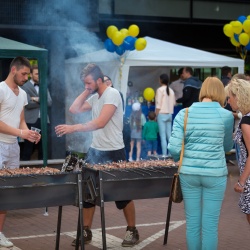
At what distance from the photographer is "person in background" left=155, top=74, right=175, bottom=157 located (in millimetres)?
13773

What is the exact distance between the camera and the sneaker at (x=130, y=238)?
7273 millimetres

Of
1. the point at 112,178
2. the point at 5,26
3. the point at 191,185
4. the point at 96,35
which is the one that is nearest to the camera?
the point at 191,185

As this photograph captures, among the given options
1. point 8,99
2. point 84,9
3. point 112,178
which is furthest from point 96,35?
point 112,178

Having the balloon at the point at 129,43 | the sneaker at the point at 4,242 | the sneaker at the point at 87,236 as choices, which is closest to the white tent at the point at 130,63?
the balloon at the point at 129,43

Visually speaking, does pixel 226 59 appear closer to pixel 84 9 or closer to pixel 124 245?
pixel 84 9

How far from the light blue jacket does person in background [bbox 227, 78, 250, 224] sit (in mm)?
241

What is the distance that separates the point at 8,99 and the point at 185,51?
23.6 feet

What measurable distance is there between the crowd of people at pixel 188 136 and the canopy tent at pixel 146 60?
3.30 metres

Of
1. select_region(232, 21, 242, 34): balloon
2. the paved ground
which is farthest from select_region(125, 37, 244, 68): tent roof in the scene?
the paved ground

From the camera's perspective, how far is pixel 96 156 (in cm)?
751

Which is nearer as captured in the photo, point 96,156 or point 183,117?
point 183,117

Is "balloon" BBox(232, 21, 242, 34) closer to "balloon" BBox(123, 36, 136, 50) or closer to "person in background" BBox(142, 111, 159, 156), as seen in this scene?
"person in background" BBox(142, 111, 159, 156)

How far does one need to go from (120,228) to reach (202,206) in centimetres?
245

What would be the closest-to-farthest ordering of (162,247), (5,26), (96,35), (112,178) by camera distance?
(112,178)
(162,247)
(5,26)
(96,35)
